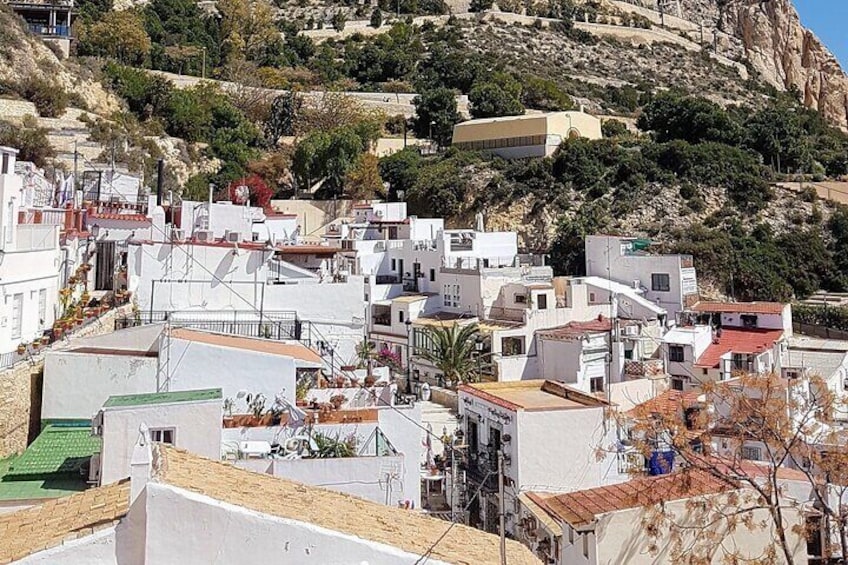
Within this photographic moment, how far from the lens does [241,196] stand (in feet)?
90.3

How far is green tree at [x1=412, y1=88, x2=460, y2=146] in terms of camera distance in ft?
168

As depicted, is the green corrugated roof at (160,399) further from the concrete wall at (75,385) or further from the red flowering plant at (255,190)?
the red flowering plant at (255,190)

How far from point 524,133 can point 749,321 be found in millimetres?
23022

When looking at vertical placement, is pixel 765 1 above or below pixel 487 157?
above

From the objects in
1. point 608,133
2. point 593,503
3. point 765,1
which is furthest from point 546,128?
point 765,1

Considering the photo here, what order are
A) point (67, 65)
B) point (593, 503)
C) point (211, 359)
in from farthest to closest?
1. point (67, 65)
2. point (211, 359)
3. point (593, 503)

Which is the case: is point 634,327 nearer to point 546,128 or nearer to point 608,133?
point 546,128

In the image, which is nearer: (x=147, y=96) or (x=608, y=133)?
(x=147, y=96)

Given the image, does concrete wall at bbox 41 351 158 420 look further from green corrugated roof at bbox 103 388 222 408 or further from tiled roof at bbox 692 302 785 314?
tiled roof at bbox 692 302 785 314

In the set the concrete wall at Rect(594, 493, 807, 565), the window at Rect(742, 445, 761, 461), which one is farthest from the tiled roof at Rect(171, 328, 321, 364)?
the window at Rect(742, 445, 761, 461)

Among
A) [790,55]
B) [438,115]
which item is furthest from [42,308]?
[790,55]

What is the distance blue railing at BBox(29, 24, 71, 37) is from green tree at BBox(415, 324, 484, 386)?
3338 cm

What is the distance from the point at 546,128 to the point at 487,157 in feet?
13.1

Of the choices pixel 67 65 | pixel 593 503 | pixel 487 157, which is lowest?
pixel 593 503
